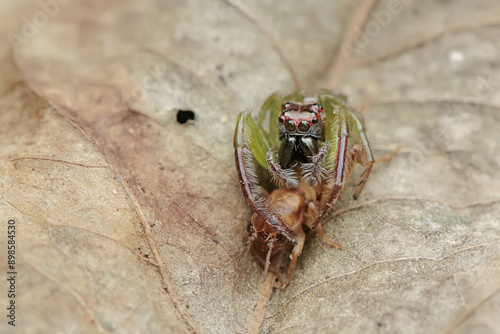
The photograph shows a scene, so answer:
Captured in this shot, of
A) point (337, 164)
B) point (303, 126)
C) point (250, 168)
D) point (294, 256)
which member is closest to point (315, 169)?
point (337, 164)

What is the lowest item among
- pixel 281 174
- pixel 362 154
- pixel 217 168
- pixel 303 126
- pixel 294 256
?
pixel 294 256

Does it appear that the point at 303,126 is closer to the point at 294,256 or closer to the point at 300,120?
the point at 300,120

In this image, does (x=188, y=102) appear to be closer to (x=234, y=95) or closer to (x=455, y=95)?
(x=234, y=95)

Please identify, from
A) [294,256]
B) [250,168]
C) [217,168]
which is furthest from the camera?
[217,168]

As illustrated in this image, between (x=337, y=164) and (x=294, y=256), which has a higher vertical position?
(x=337, y=164)

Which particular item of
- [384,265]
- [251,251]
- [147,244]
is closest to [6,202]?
[147,244]

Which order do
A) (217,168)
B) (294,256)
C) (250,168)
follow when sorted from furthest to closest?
(217,168)
(250,168)
(294,256)

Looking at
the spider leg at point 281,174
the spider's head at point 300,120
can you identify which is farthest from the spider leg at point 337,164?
the spider leg at point 281,174

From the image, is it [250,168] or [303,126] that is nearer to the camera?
[250,168]

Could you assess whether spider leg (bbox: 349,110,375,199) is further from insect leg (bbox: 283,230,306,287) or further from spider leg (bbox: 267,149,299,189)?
insect leg (bbox: 283,230,306,287)
